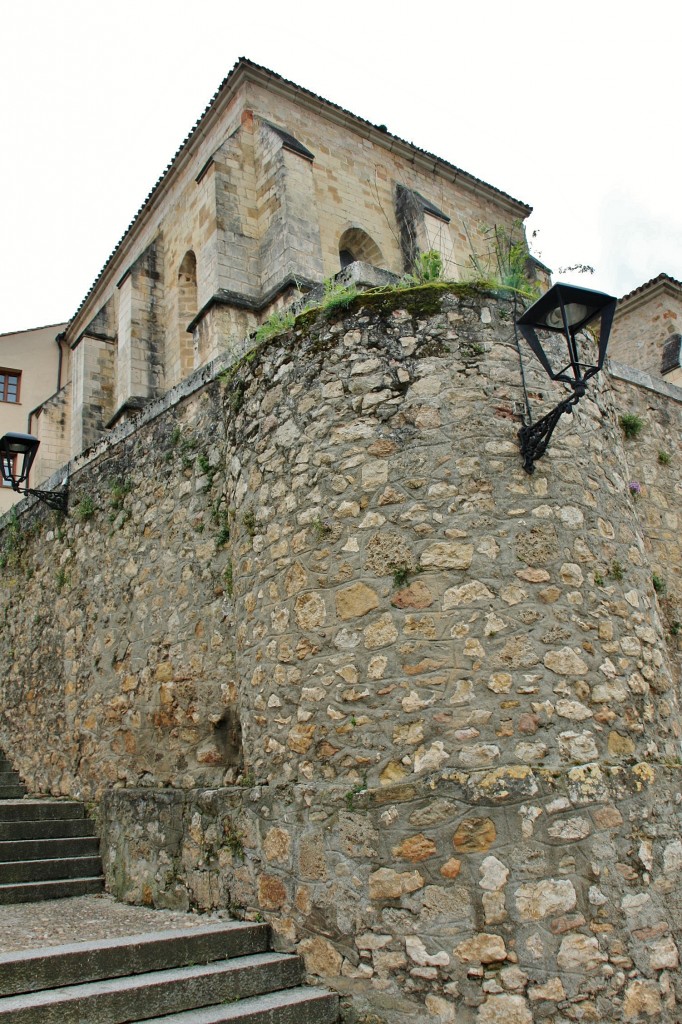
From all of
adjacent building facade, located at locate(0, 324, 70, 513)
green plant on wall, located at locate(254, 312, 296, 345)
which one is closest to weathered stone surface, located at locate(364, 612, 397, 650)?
green plant on wall, located at locate(254, 312, 296, 345)

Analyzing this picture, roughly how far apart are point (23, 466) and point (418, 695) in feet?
18.3

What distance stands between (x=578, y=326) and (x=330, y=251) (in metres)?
14.4

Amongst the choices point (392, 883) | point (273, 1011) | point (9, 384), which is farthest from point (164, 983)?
point (9, 384)

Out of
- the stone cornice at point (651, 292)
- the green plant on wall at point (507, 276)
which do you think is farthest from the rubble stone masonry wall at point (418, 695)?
the stone cornice at point (651, 292)

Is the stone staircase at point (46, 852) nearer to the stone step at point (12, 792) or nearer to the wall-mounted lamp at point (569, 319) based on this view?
the stone step at point (12, 792)

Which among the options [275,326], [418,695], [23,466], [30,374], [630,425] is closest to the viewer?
[418,695]

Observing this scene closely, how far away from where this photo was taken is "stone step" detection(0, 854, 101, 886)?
6059mm

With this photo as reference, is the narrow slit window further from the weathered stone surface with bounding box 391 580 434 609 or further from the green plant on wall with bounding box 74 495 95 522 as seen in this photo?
the weathered stone surface with bounding box 391 580 434 609

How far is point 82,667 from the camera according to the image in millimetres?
7562

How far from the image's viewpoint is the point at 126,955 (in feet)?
14.0

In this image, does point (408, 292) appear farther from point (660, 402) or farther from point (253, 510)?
point (660, 402)

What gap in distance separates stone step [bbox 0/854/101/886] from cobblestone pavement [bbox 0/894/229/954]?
13.5 inches

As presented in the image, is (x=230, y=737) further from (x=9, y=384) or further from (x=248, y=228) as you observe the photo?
(x=9, y=384)

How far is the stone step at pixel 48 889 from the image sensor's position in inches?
228
